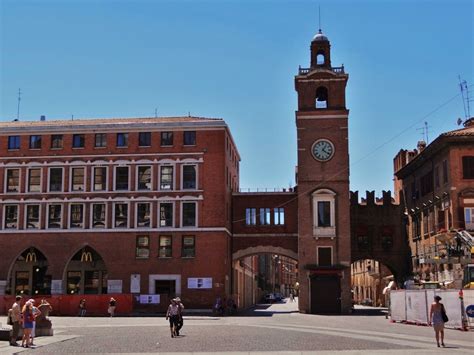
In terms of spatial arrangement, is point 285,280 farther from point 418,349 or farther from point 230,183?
point 418,349

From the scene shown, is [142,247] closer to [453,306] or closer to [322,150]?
[322,150]

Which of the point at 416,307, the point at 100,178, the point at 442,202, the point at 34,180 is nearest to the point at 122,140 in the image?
the point at 100,178

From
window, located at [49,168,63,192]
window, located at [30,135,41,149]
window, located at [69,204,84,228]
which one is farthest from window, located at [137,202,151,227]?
window, located at [30,135,41,149]

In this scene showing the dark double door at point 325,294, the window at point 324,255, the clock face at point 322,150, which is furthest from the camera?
the clock face at point 322,150

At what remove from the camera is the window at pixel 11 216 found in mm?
61406

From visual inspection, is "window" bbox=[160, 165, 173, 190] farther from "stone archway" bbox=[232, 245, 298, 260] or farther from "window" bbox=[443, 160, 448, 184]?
"window" bbox=[443, 160, 448, 184]

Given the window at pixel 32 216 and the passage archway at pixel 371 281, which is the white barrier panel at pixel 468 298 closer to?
the passage archway at pixel 371 281

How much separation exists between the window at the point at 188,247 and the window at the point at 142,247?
3124mm

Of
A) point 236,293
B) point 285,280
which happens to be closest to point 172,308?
point 236,293

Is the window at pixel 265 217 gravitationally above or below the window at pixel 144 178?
below

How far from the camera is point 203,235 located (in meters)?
58.9

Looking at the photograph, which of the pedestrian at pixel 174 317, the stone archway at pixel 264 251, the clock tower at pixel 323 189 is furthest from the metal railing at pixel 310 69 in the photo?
the pedestrian at pixel 174 317

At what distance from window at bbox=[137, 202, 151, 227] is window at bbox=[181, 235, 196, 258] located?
144 inches

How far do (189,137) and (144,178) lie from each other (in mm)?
5451
